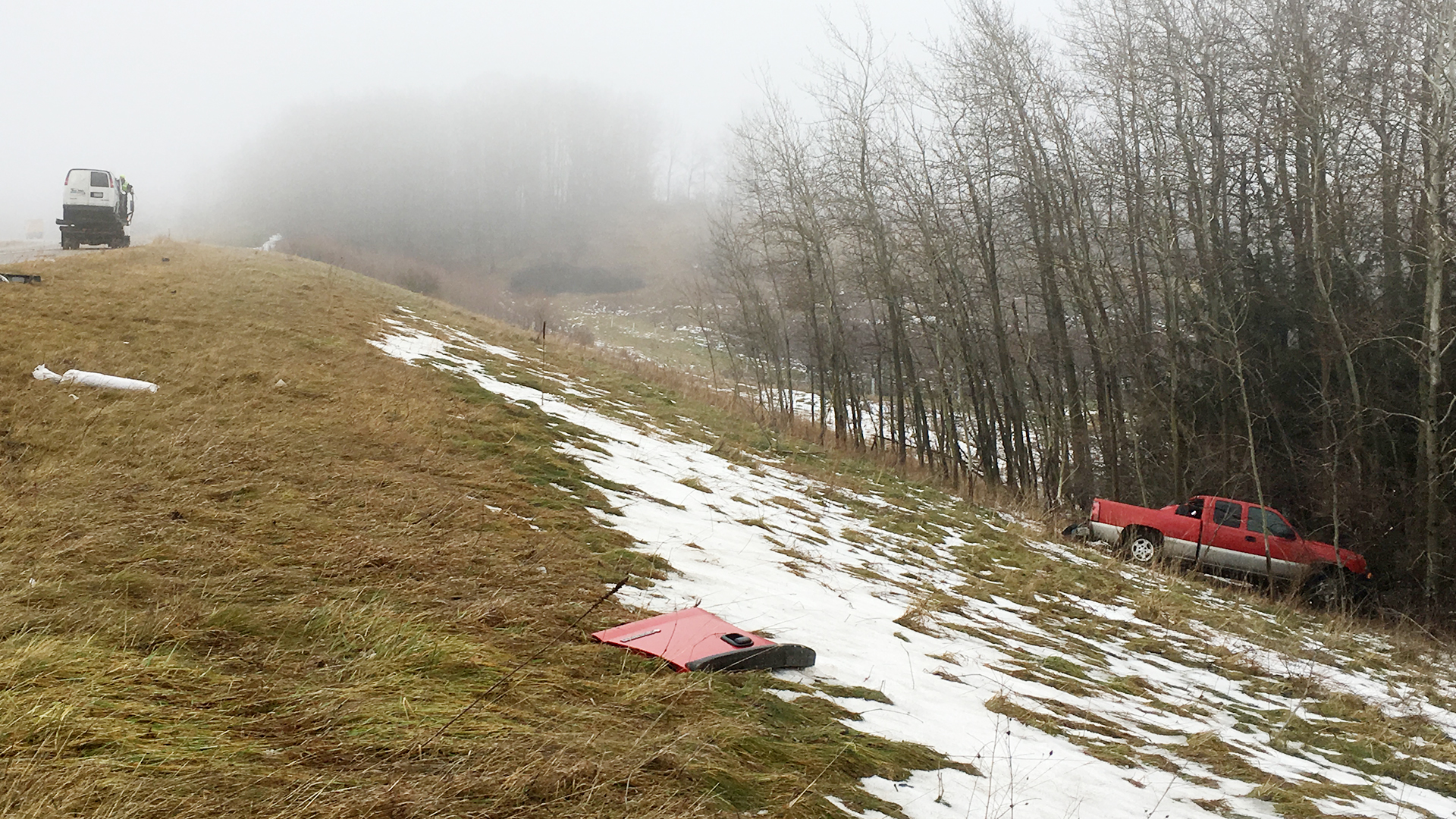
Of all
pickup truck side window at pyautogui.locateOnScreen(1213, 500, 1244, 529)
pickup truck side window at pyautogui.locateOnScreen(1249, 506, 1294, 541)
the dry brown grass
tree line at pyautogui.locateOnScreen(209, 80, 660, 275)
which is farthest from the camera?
tree line at pyautogui.locateOnScreen(209, 80, 660, 275)

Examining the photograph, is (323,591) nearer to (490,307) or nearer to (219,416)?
(219,416)

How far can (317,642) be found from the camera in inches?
137

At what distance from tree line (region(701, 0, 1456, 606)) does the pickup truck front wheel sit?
274cm

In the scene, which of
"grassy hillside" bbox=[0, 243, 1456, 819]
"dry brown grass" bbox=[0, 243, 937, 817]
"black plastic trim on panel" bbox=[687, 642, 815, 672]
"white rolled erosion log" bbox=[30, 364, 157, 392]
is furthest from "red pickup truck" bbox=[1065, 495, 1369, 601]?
"white rolled erosion log" bbox=[30, 364, 157, 392]

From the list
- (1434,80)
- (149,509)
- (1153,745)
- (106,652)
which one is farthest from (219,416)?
(1434,80)

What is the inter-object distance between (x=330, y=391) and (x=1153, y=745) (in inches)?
299

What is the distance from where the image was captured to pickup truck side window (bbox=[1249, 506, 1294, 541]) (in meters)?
14.7

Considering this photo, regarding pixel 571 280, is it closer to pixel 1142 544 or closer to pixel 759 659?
pixel 1142 544

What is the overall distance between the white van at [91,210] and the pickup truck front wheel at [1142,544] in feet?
84.8

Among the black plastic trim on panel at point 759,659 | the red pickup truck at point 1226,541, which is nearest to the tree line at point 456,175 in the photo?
the red pickup truck at point 1226,541

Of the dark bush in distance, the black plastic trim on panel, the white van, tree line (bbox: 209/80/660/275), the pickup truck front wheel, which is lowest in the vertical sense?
the pickup truck front wheel

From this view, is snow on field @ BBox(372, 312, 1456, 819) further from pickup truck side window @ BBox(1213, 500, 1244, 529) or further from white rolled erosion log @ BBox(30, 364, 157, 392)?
pickup truck side window @ BBox(1213, 500, 1244, 529)

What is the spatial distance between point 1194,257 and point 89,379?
19568 mm

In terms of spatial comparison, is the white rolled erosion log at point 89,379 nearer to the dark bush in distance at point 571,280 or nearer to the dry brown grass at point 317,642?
the dry brown grass at point 317,642
